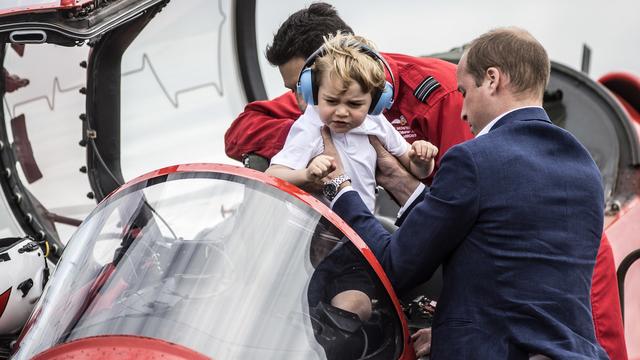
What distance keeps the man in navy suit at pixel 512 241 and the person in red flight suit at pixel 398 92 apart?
86 cm

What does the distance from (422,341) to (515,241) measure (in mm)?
364

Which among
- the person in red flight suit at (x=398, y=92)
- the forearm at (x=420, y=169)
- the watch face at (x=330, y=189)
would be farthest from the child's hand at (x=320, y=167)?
the person in red flight suit at (x=398, y=92)

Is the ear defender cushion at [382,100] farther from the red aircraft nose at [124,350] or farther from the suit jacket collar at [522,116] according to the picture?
the red aircraft nose at [124,350]

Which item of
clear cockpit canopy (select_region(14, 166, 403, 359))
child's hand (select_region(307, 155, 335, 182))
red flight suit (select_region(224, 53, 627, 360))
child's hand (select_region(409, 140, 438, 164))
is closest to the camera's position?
clear cockpit canopy (select_region(14, 166, 403, 359))

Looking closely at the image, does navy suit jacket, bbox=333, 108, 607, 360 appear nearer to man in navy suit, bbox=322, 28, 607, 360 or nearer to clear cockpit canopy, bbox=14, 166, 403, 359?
man in navy suit, bbox=322, 28, 607, 360

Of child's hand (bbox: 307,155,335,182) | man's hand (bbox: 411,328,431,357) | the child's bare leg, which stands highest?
child's hand (bbox: 307,155,335,182)

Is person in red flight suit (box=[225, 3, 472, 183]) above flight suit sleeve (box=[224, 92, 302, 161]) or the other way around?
above

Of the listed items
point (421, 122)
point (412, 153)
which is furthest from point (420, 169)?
point (421, 122)

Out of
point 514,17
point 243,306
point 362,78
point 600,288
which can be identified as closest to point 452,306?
point 243,306

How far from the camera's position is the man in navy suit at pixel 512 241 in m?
1.74

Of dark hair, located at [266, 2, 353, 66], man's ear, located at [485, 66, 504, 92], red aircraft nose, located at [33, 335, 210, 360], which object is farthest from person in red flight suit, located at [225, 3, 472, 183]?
red aircraft nose, located at [33, 335, 210, 360]

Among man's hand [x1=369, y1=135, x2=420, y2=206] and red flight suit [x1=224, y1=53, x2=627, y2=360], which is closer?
man's hand [x1=369, y1=135, x2=420, y2=206]

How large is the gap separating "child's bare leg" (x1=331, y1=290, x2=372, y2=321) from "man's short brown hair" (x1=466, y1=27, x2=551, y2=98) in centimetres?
52

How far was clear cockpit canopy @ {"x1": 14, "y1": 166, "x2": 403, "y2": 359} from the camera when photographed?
1.70 m
